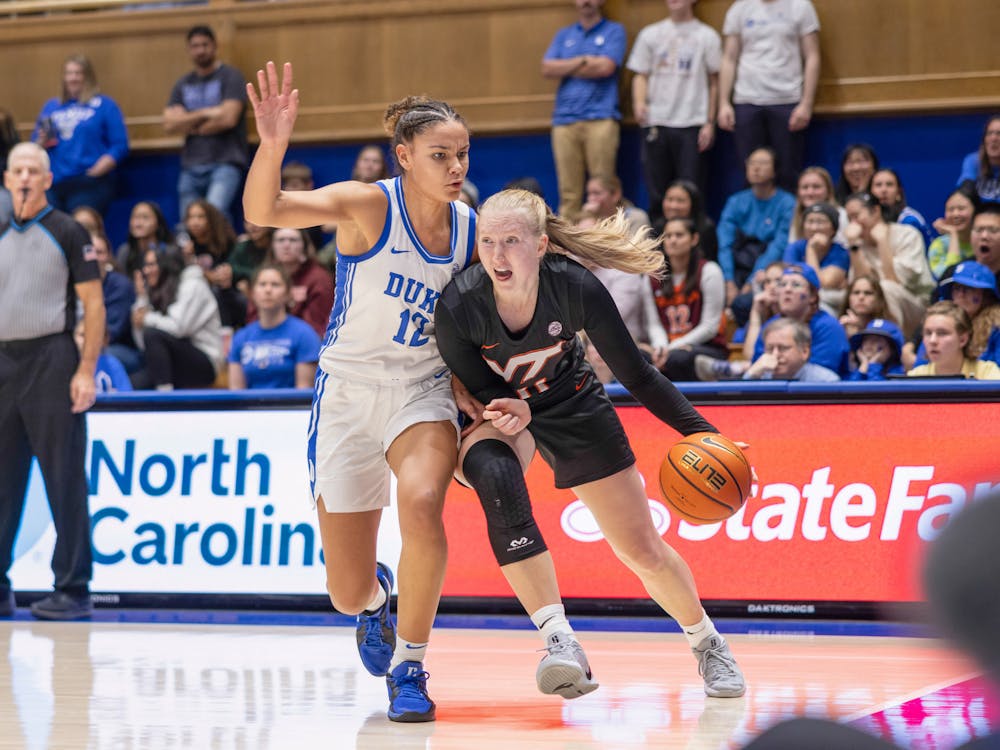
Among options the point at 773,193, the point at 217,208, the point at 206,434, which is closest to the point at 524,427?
the point at 206,434

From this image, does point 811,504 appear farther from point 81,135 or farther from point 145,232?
point 81,135

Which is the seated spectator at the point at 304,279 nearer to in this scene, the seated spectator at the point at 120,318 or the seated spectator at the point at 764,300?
the seated spectator at the point at 120,318

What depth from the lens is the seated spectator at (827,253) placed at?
29.2 feet

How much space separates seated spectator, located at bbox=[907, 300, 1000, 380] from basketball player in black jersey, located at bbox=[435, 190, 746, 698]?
9.81 feet

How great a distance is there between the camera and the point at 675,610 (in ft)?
15.9

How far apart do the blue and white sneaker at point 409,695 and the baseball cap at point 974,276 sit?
454 centimetres

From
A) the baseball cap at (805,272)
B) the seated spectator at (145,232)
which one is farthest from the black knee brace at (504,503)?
the seated spectator at (145,232)

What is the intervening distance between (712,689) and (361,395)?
1613 mm

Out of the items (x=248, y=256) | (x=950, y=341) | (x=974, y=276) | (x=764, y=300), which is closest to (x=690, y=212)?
(x=764, y=300)

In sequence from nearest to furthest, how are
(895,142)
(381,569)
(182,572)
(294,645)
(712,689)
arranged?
(712,689), (381,569), (294,645), (182,572), (895,142)

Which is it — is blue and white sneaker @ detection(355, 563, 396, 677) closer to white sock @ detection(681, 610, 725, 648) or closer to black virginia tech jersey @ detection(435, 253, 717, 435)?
black virginia tech jersey @ detection(435, 253, 717, 435)

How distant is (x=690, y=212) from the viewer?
9.53m

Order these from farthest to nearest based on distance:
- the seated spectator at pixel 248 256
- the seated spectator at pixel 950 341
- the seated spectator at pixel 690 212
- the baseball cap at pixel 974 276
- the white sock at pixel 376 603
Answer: the seated spectator at pixel 248 256 < the seated spectator at pixel 690 212 < the baseball cap at pixel 974 276 < the seated spectator at pixel 950 341 < the white sock at pixel 376 603

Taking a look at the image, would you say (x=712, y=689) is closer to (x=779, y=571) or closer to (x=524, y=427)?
(x=524, y=427)
